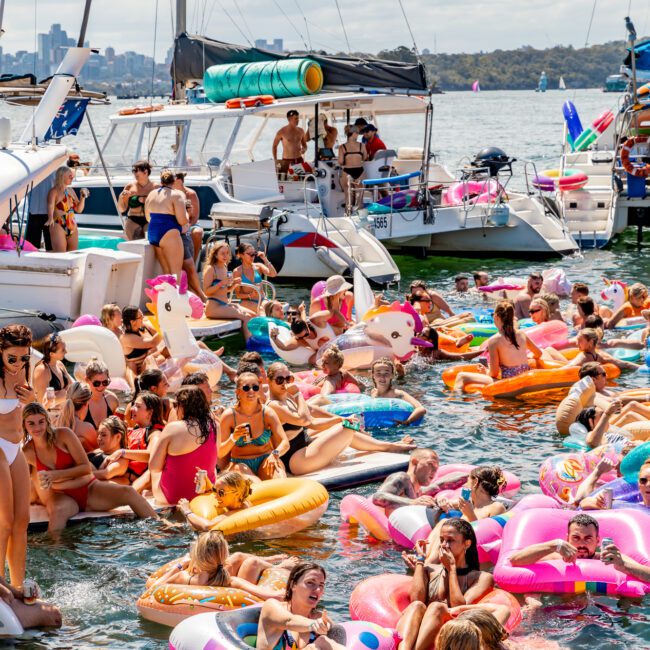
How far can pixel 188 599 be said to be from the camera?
257 inches

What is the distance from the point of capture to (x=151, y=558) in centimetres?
775

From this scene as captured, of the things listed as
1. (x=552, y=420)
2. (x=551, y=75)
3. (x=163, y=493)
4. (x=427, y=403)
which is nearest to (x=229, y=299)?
(x=427, y=403)

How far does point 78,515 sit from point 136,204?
821 cm

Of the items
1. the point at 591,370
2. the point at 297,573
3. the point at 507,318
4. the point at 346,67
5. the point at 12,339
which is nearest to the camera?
the point at 297,573

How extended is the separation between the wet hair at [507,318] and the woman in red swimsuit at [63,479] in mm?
4731

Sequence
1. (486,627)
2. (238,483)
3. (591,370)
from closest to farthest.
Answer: (486,627)
(238,483)
(591,370)

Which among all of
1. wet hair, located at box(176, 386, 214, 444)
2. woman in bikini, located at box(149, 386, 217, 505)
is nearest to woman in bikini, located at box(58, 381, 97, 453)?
woman in bikini, located at box(149, 386, 217, 505)

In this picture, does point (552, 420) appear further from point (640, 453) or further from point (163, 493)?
point (163, 493)

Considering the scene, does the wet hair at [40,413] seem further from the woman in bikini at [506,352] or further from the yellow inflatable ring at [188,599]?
the woman in bikini at [506,352]

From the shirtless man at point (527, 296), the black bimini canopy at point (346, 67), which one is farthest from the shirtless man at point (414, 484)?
the black bimini canopy at point (346, 67)

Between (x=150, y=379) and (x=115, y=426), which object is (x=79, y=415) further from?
(x=150, y=379)

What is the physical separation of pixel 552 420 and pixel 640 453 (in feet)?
9.10

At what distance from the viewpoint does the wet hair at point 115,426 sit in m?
8.65

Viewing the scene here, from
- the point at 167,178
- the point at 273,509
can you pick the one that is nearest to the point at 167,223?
the point at 167,178
